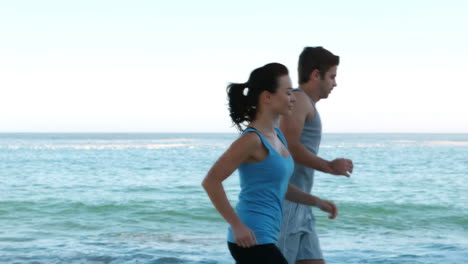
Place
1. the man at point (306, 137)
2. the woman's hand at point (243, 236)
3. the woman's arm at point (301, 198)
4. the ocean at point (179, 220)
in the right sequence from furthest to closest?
1. the ocean at point (179, 220)
2. the man at point (306, 137)
3. the woman's arm at point (301, 198)
4. the woman's hand at point (243, 236)

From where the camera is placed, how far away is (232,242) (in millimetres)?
2514

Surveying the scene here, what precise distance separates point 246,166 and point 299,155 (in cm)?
68

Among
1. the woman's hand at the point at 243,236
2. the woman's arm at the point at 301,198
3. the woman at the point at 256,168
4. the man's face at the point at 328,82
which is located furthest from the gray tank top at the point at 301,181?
the woman's hand at the point at 243,236

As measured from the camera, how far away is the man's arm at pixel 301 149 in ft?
A: 10.1

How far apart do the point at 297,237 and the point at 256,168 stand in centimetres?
96

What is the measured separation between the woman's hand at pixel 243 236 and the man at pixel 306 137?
0.82 meters

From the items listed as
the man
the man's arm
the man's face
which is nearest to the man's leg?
the man

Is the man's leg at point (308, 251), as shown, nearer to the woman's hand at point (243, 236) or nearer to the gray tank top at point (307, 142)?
the gray tank top at point (307, 142)

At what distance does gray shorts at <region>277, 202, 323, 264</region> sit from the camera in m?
3.29

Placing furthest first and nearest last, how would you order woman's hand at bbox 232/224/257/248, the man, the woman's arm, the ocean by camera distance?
1. the ocean
2. the man
3. the woman's arm
4. woman's hand at bbox 232/224/257/248

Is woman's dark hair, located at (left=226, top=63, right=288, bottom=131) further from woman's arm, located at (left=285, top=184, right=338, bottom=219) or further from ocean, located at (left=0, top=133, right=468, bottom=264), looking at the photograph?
ocean, located at (left=0, top=133, right=468, bottom=264)

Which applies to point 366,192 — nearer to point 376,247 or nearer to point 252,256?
point 376,247

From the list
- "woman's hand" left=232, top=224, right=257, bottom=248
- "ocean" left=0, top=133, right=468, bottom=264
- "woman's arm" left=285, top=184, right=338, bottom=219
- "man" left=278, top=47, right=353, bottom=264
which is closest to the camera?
"woman's hand" left=232, top=224, right=257, bottom=248

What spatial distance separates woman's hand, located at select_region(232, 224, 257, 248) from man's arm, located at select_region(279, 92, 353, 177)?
0.76 meters
